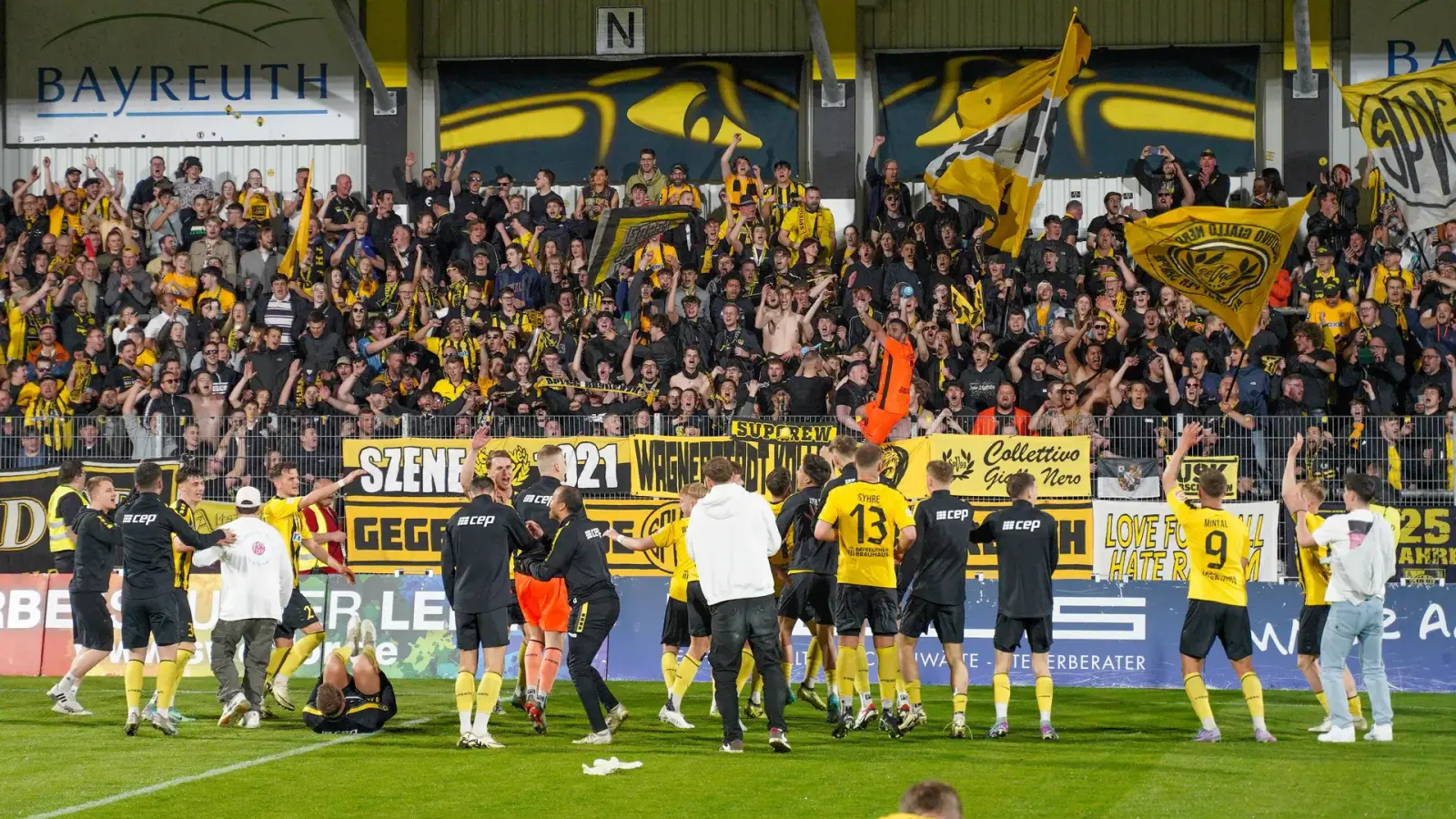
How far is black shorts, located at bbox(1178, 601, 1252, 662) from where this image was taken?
13531 mm

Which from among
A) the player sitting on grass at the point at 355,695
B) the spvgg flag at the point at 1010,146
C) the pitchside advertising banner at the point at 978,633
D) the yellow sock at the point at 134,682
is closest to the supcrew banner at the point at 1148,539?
the pitchside advertising banner at the point at 978,633

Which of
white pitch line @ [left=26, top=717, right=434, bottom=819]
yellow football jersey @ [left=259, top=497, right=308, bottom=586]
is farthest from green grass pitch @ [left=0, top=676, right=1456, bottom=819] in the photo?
yellow football jersey @ [left=259, top=497, right=308, bottom=586]

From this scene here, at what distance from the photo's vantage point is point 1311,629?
14.7 m

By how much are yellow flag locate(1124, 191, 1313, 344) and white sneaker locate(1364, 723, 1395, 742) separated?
653cm

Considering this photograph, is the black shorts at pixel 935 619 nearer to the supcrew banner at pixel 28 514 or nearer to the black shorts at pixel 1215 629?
the black shorts at pixel 1215 629

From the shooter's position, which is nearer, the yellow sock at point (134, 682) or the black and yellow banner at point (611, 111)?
the yellow sock at point (134, 682)

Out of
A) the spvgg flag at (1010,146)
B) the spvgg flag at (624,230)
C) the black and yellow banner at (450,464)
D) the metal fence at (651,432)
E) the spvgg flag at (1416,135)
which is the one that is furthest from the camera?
the spvgg flag at (624,230)

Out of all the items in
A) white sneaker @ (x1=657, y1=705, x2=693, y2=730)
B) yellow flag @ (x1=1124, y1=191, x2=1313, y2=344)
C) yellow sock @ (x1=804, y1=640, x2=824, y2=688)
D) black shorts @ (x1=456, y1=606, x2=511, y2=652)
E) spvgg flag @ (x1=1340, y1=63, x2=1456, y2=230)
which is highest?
spvgg flag @ (x1=1340, y1=63, x2=1456, y2=230)

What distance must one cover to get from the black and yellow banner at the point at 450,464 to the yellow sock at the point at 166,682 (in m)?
6.69

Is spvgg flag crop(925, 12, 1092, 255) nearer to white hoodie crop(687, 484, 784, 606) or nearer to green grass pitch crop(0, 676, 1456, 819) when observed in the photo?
green grass pitch crop(0, 676, 1456, 819)

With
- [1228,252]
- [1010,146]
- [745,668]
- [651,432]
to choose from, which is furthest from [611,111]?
[745,668]

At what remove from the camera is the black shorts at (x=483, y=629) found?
13.2 metres

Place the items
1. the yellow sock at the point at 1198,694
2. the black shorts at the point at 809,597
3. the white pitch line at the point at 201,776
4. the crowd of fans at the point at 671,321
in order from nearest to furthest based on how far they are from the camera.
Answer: the white pitch line at the point at 201,776, the yellow sock at the point at 1198,694, the black shorts at the point at 809,597, the crowd of fans at the point at 671,321

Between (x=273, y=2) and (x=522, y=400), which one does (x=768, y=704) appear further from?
(x=273, y=2)
